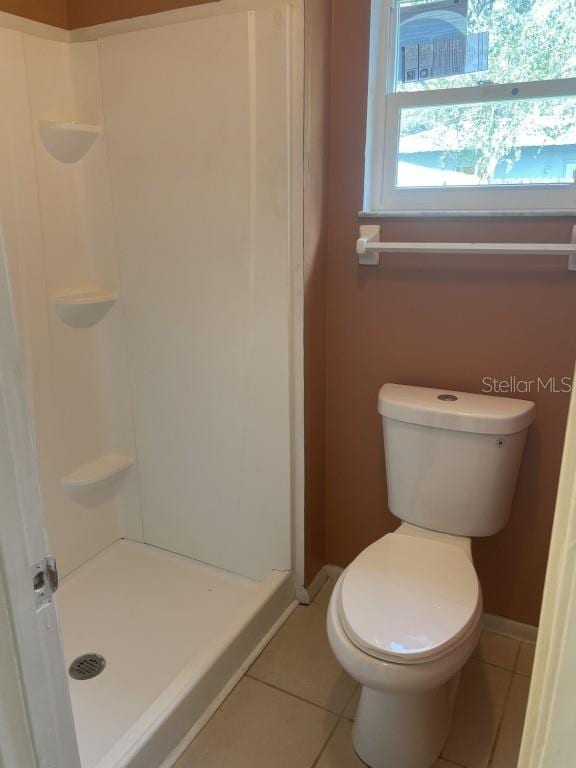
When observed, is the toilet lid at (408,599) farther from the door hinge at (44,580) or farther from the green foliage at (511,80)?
the green foliage at (511,80)

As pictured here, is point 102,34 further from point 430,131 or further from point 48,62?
point 430,131

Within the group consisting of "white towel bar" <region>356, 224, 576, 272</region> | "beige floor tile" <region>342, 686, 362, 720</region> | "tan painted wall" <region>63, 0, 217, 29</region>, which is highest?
"tan painted wall" <region>63, 0, 217, 29</region>

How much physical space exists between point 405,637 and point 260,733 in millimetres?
567

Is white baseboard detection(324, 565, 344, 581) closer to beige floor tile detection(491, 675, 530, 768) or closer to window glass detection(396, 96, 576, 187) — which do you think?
beige floor tile detection(491, 675, 530, 768)

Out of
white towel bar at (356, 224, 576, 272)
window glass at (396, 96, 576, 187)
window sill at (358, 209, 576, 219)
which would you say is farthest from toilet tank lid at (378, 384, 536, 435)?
window glass at (396, 96, 576, 187)

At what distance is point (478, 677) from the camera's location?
5.55 ft

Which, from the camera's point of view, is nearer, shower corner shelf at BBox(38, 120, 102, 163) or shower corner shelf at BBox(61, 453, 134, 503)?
shower corner shelf at BBox(38, 120, 102, 163)

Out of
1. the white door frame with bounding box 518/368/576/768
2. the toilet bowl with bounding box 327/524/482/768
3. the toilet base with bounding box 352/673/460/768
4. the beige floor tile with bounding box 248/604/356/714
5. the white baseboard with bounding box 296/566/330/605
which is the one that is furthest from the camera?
the white baseboard with bounding box 296/566/330/605

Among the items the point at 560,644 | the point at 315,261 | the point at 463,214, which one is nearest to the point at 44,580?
the point at 560,644

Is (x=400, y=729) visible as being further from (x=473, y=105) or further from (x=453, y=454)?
(x=473, y=105)

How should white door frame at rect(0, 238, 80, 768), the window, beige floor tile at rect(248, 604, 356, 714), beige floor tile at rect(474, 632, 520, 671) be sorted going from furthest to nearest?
beige floor tile at rect(474, 632, 520, 671) → beige floor tile at rect(248, 604, 356, 714) → the window → white door frame at rect(0, 238, 80, 768)

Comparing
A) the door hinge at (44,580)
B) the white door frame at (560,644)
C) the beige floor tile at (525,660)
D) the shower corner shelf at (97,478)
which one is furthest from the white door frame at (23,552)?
the beige floor tile at (525,660)

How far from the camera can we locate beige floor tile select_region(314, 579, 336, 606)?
200 centimetres

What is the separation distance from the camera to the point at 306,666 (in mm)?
1724
